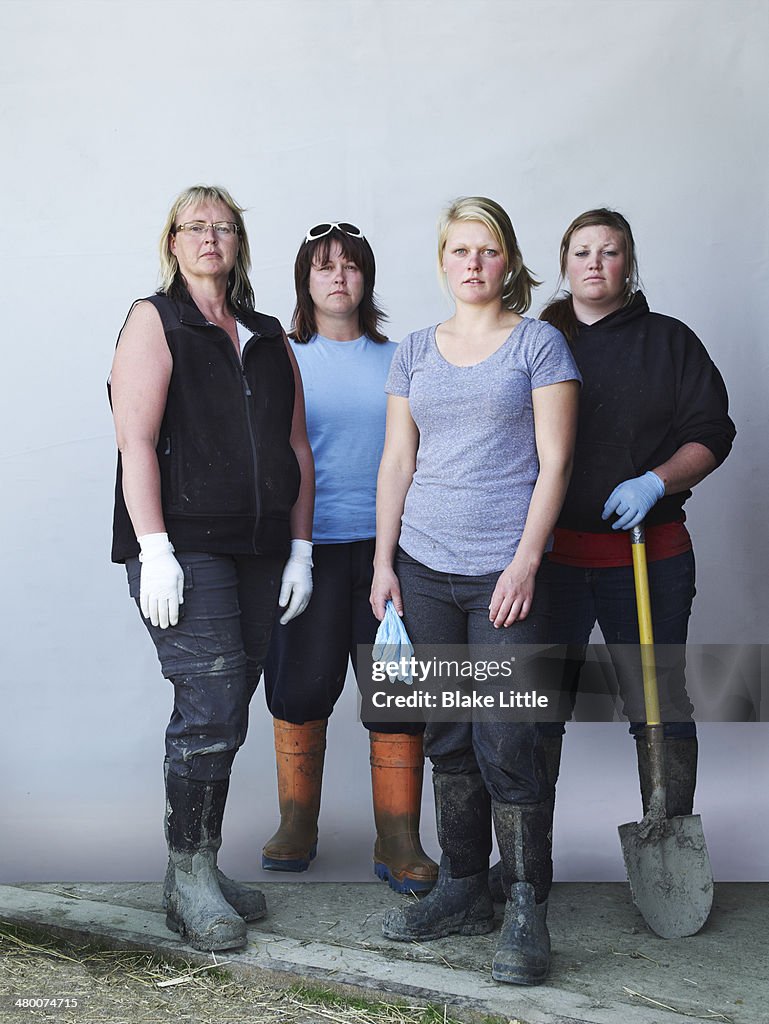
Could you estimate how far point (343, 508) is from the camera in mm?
2773

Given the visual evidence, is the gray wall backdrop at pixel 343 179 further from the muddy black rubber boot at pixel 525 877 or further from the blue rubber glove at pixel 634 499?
the muddy black rubber boot at pixel 525 877

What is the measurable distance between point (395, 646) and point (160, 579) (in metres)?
0.47

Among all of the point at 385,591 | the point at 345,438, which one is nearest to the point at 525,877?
the point at 385,591

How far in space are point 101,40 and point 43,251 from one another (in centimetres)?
66

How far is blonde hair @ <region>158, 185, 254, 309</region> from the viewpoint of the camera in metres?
2.39

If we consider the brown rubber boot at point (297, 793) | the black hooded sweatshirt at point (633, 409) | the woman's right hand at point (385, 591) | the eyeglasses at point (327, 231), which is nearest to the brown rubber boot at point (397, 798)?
the brown rubber boot at point (297, 793)

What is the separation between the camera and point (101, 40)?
3.64 meters

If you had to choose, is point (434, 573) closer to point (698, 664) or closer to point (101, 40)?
point (698, 664)

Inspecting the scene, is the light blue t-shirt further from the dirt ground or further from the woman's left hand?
the dirt ground

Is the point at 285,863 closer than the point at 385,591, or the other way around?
the point at 385,591

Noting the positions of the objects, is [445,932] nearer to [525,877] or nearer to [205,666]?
[525,877]

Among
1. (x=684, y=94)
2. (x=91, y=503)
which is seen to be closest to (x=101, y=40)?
(x=91, y=503)

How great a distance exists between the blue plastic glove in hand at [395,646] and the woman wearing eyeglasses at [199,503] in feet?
0.92

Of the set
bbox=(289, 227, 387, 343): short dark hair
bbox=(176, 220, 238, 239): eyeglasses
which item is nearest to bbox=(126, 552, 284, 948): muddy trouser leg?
bbox=(176, 220, 238, 239): eyeglasses
